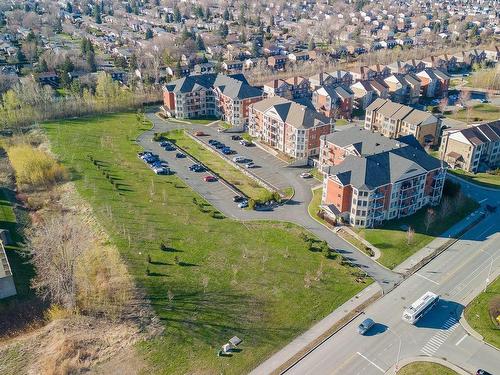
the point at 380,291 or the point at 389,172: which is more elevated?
the point at 389,172

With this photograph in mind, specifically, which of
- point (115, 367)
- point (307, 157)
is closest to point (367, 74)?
point (307, 157)

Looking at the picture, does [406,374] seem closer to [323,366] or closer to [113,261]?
[323,366]

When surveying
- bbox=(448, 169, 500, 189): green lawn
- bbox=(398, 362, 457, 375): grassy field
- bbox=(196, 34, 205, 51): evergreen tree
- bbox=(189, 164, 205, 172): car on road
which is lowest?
bbox=(398, 362, 457, 375): grassy field

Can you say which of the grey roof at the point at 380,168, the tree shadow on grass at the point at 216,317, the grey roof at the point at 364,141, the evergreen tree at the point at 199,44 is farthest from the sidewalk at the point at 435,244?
the evergreen tree at the point at 199,44

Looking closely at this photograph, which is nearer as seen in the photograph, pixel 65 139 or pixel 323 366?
pixel 323 366

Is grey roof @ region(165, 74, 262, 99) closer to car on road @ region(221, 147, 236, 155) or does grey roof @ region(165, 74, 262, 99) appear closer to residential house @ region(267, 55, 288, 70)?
car on road @ region(221, 147, 236, 155)

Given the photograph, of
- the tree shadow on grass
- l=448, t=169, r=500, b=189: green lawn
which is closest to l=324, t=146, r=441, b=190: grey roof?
l=448, t=169, r=500, b=189: green lawn

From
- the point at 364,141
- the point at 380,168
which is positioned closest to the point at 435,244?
the point at 380,168

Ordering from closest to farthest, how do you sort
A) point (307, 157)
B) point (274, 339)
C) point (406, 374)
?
point (406, 374)
point (274, 339)
point (307, 157)
